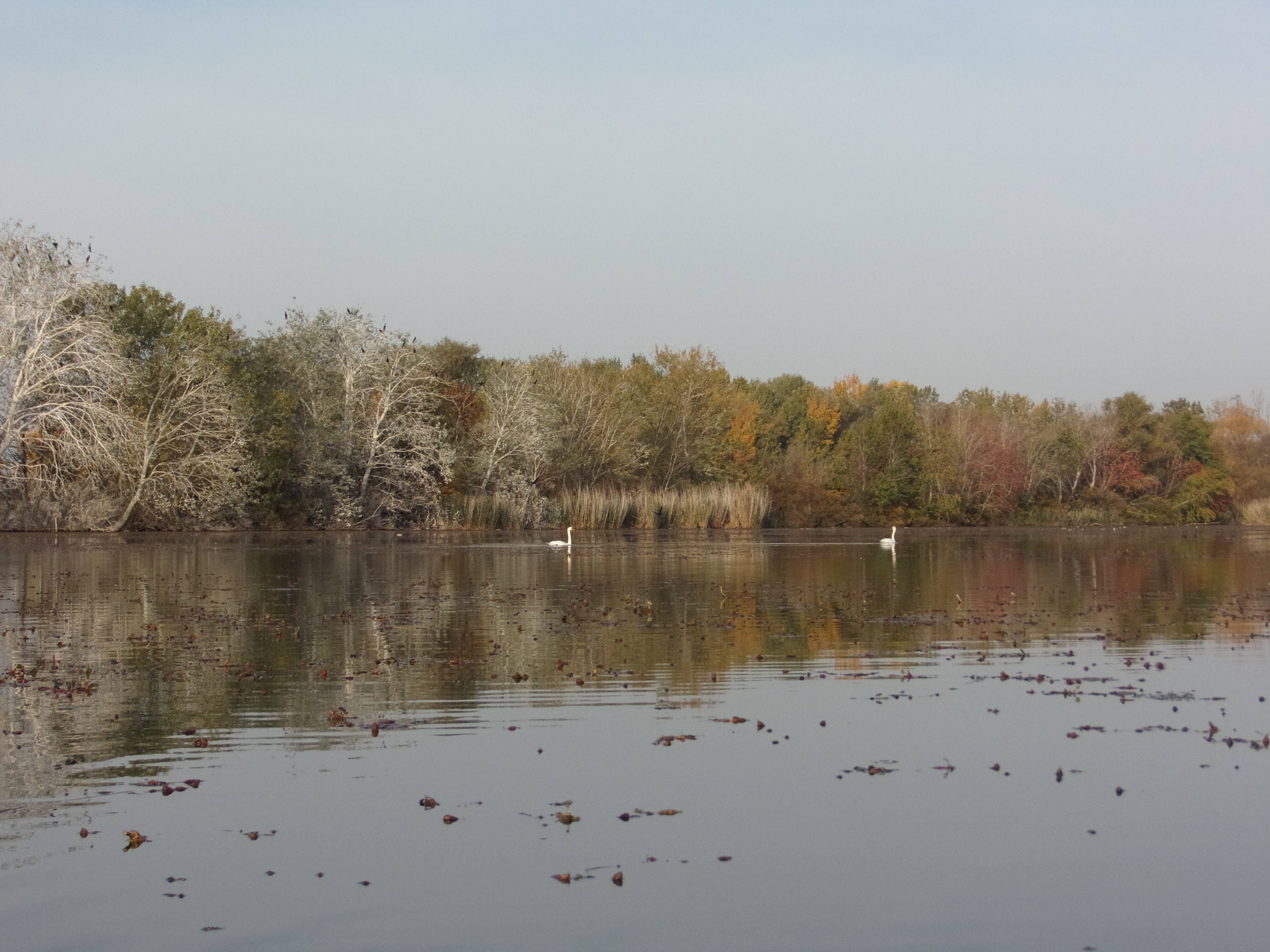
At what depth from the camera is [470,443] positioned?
187 ft

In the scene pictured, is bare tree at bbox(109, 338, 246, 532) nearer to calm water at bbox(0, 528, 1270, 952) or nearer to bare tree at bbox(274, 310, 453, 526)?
bare tree at bbox(274, 310, 453, 526)

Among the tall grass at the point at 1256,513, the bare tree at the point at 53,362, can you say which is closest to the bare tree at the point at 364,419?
the bare tree at the point at 53,362

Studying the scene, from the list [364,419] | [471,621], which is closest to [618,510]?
[364,419]

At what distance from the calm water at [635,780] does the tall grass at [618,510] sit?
35.6m

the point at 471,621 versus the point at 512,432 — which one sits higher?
the point at 512,432

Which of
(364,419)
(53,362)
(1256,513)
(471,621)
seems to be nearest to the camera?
(471,621)

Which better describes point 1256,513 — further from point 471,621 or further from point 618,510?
point 471,621

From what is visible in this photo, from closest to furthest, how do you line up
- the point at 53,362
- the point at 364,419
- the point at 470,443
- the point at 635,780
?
the point at 635,780, the point at 53,362, the point at 364,419, the point at 470,443

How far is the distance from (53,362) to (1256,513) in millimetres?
64222

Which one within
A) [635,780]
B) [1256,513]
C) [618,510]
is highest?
[618,510]

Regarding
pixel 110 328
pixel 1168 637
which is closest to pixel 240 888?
pixel 1168 637

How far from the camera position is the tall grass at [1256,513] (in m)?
72.8

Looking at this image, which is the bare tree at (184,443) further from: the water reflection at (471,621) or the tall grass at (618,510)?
the tall grass at (618,510)

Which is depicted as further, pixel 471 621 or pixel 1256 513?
pixel 1256 513
